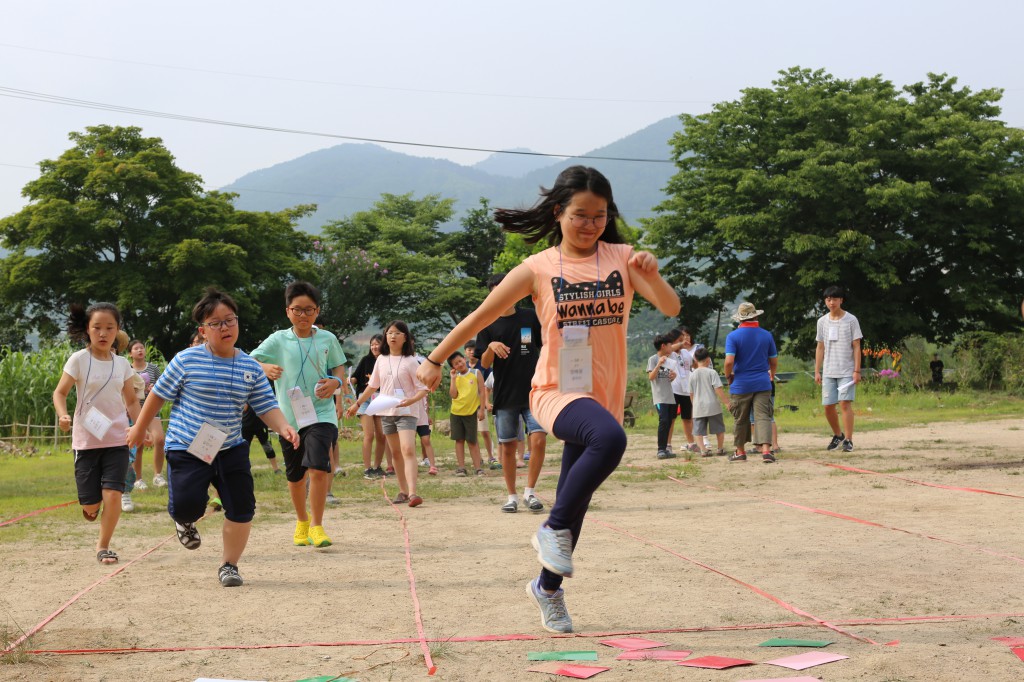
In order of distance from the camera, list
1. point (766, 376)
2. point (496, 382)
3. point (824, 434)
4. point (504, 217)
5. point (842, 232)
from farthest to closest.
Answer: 1. point (842, 232)
2. point (824, 434)
3. point (766, 376)
4. point (496, 382)
5. point (504, 217)

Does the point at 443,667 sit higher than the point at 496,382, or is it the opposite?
the point at 496,382

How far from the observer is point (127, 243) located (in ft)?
131

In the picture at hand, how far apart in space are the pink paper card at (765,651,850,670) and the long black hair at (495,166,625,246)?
203cm

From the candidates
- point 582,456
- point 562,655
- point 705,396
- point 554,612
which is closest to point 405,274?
point 705,396

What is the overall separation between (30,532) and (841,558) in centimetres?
621

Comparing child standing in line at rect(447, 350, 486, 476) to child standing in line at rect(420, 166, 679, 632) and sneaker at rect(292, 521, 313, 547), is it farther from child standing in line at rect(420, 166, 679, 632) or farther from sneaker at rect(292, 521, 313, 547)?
child standing in line at rect(420, 166, 679, 632)

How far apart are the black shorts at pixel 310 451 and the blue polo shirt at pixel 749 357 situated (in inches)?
269

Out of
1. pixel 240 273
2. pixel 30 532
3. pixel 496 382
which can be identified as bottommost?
pixel 30 532

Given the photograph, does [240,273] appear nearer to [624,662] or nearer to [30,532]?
[30,532]

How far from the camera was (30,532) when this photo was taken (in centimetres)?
816

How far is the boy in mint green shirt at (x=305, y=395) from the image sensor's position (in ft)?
22.7

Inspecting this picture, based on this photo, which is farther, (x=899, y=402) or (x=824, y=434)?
(x=899, y=402)

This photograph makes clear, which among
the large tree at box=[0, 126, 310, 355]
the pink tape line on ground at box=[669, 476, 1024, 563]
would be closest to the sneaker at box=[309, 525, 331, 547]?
the pink tape line on ground at box=[669, 476, 1024, 563]

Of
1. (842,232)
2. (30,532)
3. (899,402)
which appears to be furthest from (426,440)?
(842,232)
